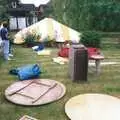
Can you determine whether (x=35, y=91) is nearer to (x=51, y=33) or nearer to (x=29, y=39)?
(x=29, y=39)

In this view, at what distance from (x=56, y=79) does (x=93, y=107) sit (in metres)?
2.64

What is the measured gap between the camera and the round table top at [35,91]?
24.7 feet

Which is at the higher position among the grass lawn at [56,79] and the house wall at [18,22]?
the house wall at [18,22]

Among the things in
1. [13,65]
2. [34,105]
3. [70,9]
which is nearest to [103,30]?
[70,9]

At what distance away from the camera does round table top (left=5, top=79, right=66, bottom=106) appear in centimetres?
752

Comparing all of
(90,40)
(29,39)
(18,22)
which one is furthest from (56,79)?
(18,22)

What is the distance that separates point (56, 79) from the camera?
30.9 feet

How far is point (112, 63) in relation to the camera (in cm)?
1177

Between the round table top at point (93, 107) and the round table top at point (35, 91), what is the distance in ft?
2.12

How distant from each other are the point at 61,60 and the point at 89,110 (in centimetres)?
545

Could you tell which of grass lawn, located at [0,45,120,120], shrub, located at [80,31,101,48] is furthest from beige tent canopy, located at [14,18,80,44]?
grass lawn, located at [0,45,120,120]

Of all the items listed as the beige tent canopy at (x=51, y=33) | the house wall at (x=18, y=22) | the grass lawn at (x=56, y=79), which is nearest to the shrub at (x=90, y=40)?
the beige tent canopy at (x=51, y=33)

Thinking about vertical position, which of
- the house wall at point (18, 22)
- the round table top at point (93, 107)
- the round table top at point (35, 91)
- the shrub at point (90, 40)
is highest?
the house wall at point (18, 22)

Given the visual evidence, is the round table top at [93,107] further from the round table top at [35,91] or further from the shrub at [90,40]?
the shrub at [90,40]
